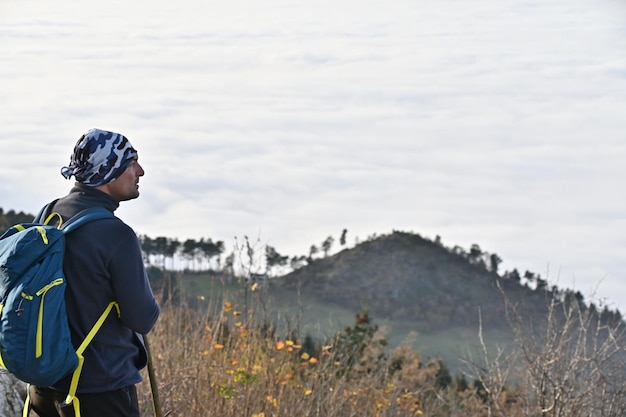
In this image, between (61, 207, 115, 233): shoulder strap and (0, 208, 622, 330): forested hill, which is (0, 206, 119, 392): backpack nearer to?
Answer: (61, 207, 115, 233): shoulder strap

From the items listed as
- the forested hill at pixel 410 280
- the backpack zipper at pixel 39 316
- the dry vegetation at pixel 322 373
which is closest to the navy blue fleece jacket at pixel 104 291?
the backpack zipper at pixel 39 316

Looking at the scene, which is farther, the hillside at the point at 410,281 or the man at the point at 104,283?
the hillside at the point at 410,281

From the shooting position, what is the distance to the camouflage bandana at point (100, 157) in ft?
12.1

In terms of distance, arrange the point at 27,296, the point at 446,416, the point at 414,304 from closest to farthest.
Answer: the point at 27,296 < the point at 446,416 < the point at 414,304

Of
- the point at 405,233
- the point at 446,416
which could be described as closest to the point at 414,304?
the point at 405,233

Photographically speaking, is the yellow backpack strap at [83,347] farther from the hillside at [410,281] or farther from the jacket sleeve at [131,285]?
the hillside at [410,281]

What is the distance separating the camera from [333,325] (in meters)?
9.54

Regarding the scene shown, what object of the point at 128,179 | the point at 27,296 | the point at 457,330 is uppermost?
the point at 128,179

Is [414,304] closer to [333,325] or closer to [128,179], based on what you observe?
[333,325]

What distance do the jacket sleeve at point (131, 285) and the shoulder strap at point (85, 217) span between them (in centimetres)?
13

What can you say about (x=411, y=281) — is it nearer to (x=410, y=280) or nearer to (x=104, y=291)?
(x=410, y=280)

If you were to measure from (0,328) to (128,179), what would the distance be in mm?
749

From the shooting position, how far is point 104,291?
3627 millimetres

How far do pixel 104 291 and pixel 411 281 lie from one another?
55.6m
